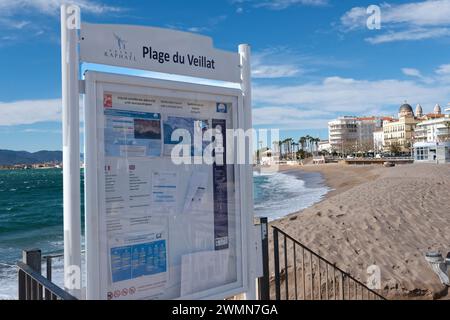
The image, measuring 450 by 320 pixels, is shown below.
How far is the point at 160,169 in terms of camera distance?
2.93m

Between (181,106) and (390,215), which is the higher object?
(181,106)

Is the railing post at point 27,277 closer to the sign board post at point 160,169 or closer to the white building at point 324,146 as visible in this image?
the sign board post at point 160,169

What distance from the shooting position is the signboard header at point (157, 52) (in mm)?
2635

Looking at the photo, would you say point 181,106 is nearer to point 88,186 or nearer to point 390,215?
point 88,186

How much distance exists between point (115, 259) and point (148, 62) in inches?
52.6

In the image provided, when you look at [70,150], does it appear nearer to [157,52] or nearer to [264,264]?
[157,52]

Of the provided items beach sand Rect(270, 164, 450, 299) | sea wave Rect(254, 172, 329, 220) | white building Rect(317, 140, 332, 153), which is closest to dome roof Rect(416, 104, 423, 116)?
white building Rect(317, 140, 332, 153)

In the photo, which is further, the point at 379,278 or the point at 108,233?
the point at 379,278

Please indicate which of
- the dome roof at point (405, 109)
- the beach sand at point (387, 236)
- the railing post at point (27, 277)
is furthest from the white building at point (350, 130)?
the railing post at point (27, 277)

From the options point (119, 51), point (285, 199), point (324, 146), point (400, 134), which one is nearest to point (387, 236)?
point (119, 51)

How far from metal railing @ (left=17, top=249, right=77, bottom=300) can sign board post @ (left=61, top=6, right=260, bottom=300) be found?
20 cm

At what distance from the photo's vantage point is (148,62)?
113 inches

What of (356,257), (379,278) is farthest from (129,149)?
(356,257)
